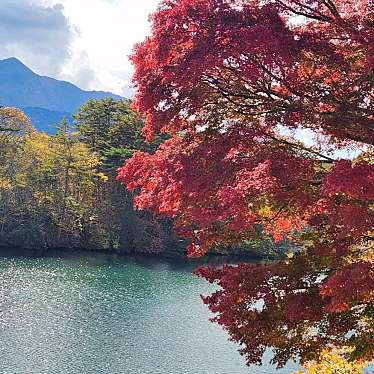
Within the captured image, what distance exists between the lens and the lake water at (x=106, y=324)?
773 inches

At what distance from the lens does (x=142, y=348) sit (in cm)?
2155

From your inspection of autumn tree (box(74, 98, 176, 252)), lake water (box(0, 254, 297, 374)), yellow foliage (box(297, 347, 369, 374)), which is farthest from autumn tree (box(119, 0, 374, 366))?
autumn tree (box(74, 98, 176, 252))

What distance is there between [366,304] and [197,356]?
584 inches

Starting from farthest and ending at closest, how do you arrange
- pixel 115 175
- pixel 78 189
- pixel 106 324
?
pixel 78 189, pixel 115 175, pixel 106 324

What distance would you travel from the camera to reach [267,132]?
7.39m

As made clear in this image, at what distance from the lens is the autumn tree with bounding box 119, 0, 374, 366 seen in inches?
243

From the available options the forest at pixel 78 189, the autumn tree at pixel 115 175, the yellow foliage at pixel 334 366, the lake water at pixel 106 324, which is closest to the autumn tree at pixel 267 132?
the yellow foliage at pixel 334 366

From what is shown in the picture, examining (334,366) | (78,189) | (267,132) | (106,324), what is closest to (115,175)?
(78,189)

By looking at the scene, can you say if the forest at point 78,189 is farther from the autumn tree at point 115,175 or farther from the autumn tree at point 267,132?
the autumn tree at point 267,132

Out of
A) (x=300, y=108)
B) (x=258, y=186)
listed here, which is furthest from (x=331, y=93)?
(x=258, y=186)

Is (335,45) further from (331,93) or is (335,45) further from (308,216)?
(308,216)

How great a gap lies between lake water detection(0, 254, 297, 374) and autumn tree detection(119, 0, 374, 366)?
13255 mm

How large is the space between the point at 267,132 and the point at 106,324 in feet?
64.8

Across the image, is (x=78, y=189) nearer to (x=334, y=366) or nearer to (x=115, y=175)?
(x=115, y=175)
